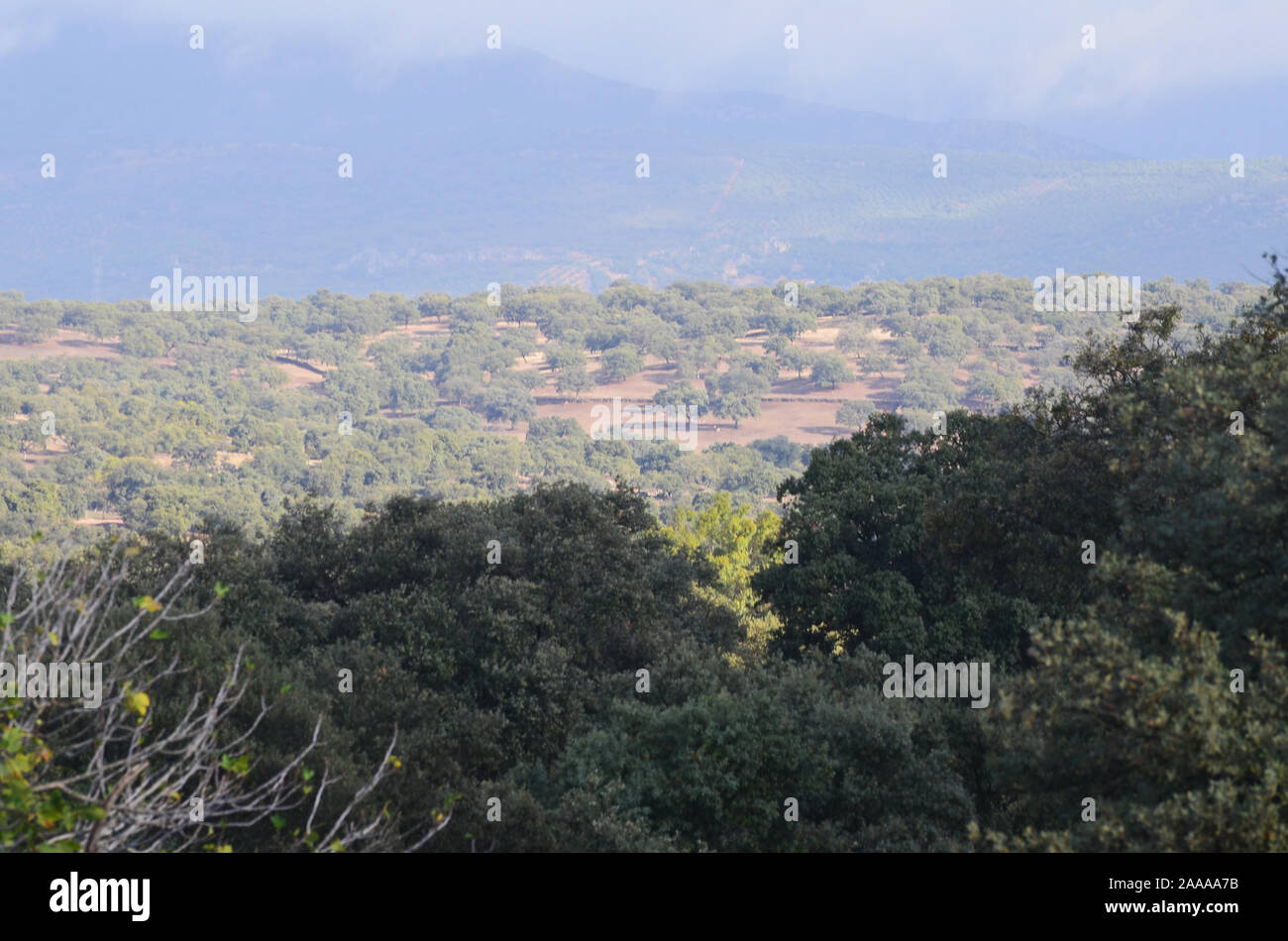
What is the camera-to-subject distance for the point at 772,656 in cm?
2467

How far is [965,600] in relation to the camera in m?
24.1

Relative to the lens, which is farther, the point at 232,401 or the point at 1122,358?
the point at 232,401

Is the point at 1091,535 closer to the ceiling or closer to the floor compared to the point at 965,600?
closer to the ceiling

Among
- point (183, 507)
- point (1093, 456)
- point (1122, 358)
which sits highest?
point (1122, 358)

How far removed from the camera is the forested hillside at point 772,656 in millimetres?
10859

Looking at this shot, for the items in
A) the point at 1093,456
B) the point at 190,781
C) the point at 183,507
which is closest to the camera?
the point at 190,781

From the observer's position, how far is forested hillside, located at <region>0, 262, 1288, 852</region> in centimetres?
1086

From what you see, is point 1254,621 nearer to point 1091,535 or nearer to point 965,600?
point 1091,535

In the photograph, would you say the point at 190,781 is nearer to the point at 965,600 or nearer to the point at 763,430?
the point at 965,600
